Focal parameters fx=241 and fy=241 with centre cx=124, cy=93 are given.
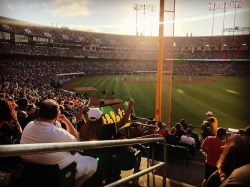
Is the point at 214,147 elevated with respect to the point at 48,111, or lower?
lower

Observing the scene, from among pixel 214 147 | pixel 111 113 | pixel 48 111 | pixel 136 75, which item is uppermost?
pixel 48 111

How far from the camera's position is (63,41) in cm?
6662

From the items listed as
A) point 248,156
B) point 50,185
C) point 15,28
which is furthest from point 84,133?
point 15,28

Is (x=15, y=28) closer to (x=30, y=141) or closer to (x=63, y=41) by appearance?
(x=63, y=41)

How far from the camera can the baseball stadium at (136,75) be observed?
11.0m

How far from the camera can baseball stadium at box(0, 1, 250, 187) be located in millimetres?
10969

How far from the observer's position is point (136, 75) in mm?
60469

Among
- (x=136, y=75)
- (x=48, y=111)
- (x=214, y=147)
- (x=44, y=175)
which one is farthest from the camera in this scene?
(x=136, y=75)

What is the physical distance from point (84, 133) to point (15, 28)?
55.0m

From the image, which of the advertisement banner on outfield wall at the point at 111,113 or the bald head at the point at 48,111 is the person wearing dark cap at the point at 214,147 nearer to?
the advertisement banner on outfield wall at the point at 111,113

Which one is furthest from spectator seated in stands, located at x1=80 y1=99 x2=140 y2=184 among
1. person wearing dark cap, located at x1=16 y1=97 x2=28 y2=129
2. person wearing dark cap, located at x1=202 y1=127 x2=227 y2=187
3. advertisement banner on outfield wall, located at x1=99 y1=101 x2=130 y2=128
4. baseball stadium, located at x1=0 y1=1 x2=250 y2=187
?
person wearing dark cap, located at x1=16 y1=97 x2=28 y2=129

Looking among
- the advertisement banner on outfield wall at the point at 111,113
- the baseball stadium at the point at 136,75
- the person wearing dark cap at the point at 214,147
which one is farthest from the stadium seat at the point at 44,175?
the person wearing dark cap at the point at 214,147

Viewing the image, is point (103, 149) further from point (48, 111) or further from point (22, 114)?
point (22, 114)

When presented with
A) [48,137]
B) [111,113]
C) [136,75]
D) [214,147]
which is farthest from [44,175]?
[136,75]
